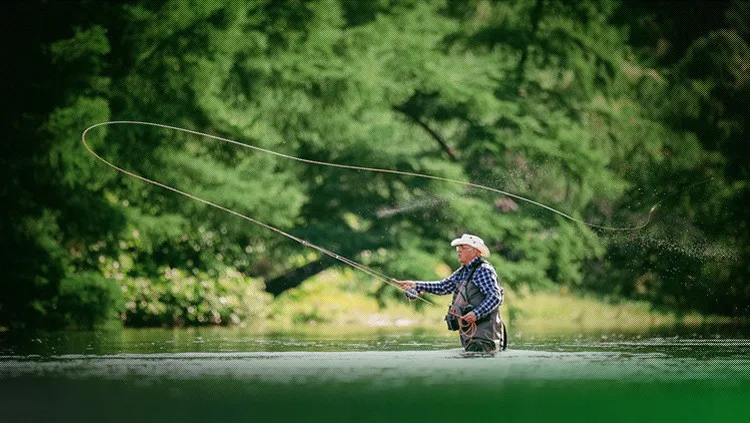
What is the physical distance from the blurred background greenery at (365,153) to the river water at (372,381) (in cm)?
549

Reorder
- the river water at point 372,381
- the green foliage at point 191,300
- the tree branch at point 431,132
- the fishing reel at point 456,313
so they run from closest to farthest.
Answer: the river water at point 372,381 < the fishing reel at point 456,313 < the green foliage at point 191,300 < the tree branch at point 431,132

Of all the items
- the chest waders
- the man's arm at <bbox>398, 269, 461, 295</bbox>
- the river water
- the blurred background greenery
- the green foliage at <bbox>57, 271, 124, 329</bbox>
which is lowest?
the river water

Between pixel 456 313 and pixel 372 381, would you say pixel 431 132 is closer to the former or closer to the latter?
pixel 456 313

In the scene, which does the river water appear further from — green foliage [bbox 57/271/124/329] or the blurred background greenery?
the blurred background greenery

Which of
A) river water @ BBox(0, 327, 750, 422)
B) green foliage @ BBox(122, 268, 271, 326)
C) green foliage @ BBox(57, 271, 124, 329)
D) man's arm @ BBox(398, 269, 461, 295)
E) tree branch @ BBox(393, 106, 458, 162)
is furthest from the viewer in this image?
tree branch @ BBox(393, 106, 458, 162)

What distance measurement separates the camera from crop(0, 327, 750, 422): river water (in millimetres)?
9969

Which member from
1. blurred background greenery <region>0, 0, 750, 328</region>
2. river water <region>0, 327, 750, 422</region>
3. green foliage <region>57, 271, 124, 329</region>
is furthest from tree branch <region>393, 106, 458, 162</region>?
river water <region>0, 327, 750, 422</region>

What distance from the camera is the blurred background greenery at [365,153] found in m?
22.4

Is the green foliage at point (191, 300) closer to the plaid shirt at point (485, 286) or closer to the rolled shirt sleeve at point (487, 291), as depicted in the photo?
the plaid shirt at point (485, 286)

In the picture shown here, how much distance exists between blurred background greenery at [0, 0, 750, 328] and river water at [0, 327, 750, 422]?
549 centimetres

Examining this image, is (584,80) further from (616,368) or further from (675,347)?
(616,368)

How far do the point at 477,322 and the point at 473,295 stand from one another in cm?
30

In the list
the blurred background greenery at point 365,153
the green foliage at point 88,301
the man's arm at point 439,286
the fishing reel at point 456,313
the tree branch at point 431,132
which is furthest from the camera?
the tree branch at point 431,132

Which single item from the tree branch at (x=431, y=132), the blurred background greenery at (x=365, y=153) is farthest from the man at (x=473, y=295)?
the tree branch at (x=431, y=132)
